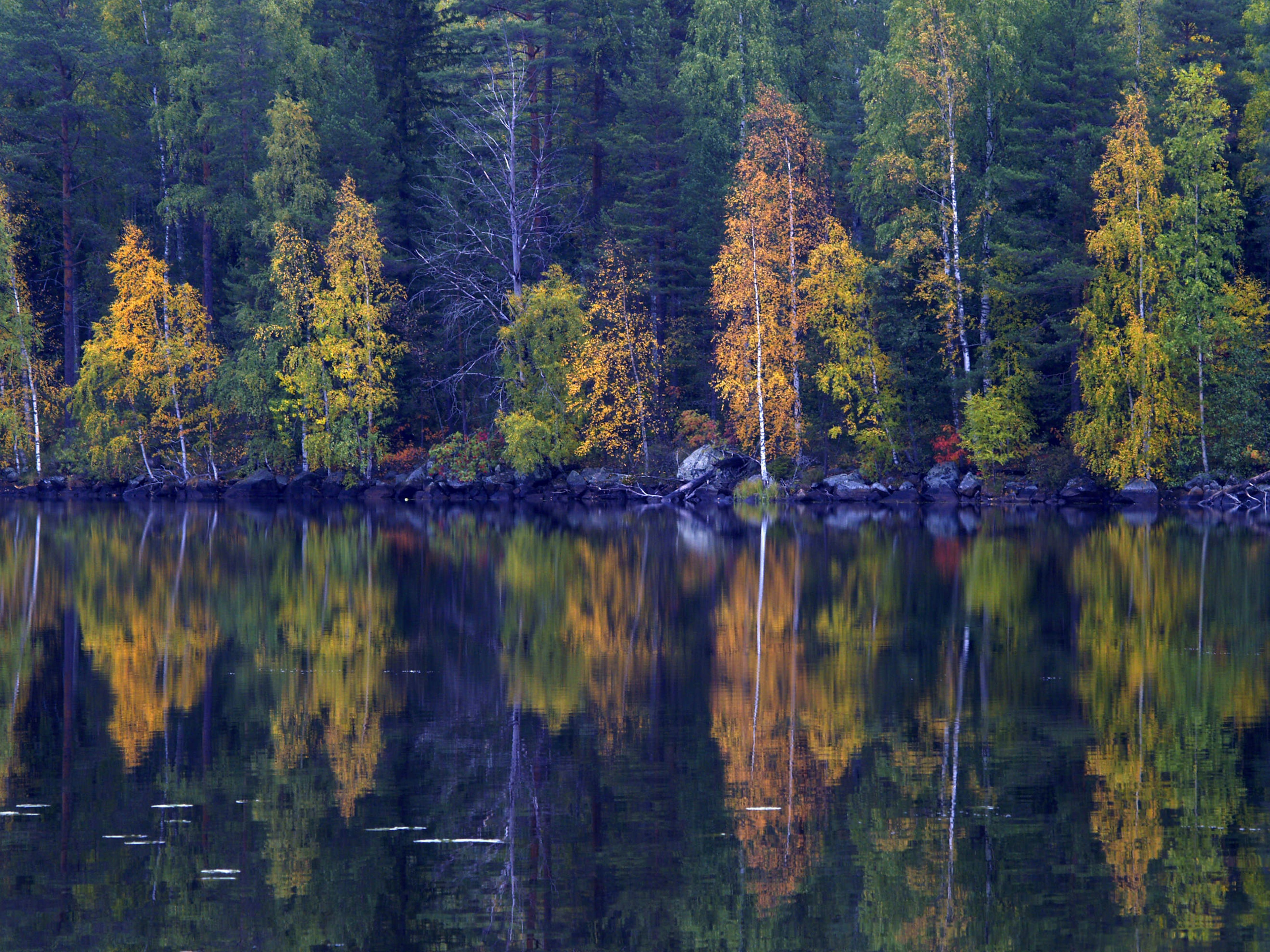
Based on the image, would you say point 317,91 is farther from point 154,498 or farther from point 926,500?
point 926,500

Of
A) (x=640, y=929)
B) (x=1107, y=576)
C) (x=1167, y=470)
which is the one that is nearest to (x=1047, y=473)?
(x=1167, y=470)

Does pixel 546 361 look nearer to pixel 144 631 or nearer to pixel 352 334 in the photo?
pixel 352 334

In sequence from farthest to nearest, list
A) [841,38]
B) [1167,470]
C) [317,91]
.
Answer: [841,38], [317,91], [1167,470]

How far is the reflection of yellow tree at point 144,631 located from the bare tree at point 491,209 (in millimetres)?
23945

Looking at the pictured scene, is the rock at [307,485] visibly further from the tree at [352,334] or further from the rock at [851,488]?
the rock at [851,488]

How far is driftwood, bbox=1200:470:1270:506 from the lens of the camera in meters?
41.2

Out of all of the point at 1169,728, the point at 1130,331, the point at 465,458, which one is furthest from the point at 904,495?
the point at 1169,728

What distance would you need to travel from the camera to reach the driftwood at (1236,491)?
41.2 m

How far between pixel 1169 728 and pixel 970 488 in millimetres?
33902

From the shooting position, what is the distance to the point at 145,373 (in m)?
52.0

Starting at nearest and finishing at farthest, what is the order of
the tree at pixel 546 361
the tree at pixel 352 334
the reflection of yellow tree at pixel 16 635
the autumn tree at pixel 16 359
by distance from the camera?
the reflection of yellow tree at pixel 16 635 → the tree at pixel 546 361 → the tree at pixel 352 334 → the autumn tree at pixel 16 359

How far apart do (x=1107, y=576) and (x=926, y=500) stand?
2281 centimetres

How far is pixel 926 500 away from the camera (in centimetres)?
4484

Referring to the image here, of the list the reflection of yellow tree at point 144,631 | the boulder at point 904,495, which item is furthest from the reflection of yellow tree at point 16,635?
the boulder at point 904,495
